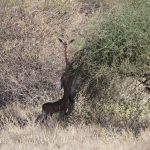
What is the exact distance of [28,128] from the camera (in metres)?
10.7

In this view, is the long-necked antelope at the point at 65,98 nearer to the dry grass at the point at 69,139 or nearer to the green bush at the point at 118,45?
the dry grass at the point at 69,139

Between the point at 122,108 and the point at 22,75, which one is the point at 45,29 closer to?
the point at 22,75

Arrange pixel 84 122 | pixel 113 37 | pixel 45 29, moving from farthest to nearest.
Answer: pixel 45 29 → pixel 84 122 → pixel 113 37

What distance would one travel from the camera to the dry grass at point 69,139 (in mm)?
9164

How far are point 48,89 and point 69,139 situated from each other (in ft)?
11.5

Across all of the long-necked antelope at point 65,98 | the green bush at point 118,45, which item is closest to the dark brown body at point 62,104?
the long-necked antelope at point 65,98

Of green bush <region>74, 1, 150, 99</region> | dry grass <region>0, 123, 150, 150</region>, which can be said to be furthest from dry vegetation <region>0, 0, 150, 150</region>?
green bush <region>74, 1, 150, 99</region>

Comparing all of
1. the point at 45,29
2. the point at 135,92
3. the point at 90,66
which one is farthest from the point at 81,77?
the point at 45,29

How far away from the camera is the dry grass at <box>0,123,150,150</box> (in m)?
9.16

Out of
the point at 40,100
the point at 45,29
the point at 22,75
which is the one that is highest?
the point at 45,29

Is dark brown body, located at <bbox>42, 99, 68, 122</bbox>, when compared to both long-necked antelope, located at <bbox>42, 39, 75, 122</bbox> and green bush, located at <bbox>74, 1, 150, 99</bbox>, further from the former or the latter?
green bush, located at <bbox>74, 1, 150, 99</bbox>

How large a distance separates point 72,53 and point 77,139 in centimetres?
213

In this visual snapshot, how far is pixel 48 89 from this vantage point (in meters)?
13.1

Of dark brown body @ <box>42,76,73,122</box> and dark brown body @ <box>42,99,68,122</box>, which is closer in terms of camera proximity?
dark brown body @ <box>42,76,73,122</box>
